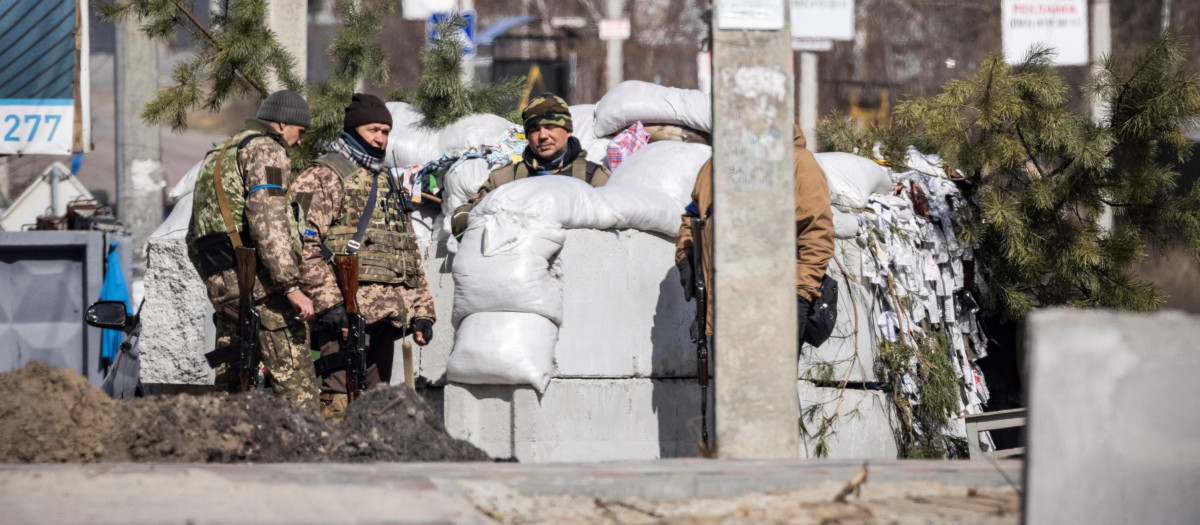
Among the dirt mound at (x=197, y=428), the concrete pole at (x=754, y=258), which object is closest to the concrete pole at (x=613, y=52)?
the concrete pole at (x=754, y=258)

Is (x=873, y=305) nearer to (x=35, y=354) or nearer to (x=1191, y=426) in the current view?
(x=1191, y=426)

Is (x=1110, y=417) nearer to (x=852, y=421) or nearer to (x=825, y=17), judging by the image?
(x=852, y=421)

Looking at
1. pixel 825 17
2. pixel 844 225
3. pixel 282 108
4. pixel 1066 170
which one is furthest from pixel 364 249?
pixel 825 17

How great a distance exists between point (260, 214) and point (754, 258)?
205 centimetres

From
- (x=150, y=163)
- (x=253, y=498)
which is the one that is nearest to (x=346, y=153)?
(x=253, y=498)

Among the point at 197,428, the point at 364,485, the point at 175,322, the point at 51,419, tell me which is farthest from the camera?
the point at 175,322

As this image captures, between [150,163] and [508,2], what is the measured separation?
14.2 m

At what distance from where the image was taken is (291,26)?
7684mm

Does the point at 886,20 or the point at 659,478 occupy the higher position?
the point at 886,20

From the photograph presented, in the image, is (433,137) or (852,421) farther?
(433,137)

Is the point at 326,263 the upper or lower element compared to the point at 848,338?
Answer: upper

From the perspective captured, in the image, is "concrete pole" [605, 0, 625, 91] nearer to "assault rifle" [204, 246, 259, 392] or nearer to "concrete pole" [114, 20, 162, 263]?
"concrete pole" [114, 20, 162, 263]

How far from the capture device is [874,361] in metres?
6.53

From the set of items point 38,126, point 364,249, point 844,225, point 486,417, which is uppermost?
point 38,126
